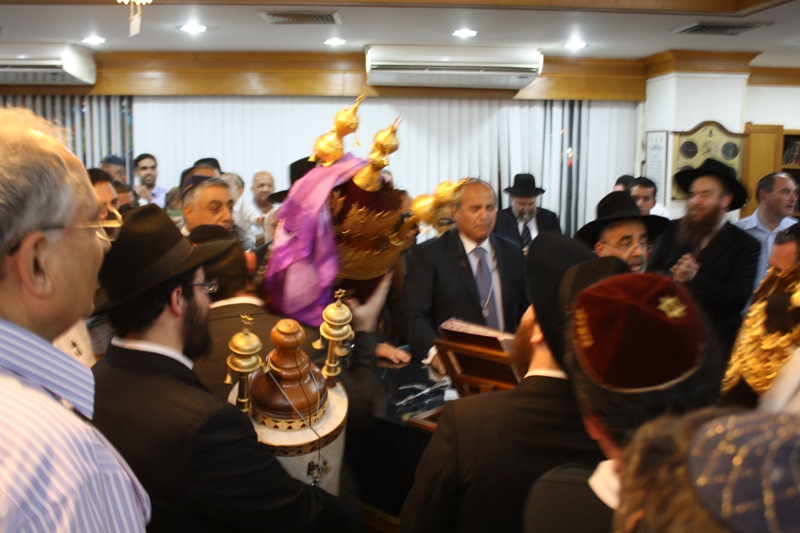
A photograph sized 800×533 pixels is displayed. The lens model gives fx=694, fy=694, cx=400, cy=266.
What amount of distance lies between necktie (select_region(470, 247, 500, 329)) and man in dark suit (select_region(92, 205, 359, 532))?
6.06ft

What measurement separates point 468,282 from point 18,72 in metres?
5.74

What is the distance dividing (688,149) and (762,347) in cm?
590

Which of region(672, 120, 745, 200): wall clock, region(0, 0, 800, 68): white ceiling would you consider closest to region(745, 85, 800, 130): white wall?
region(0, 0, 800, 68): white ceiling

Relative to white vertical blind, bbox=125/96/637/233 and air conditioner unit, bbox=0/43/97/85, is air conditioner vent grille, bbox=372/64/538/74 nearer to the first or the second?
white vertical blind, bbox=125/96/637/233

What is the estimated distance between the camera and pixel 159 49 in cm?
710

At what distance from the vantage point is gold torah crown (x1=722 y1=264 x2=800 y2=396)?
1.49 m

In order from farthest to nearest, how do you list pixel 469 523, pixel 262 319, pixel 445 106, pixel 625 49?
pixel 445 106 → pixel 625 49 → pixel 262 319 → pixel 469 523

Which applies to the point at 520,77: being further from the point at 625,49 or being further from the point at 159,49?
the point at 159,49

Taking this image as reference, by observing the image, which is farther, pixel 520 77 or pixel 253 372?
pixel 520 77

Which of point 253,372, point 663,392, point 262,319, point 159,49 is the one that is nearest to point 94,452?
point 663,392

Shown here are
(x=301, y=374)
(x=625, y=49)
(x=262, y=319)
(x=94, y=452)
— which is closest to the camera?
(x=94, y=452)

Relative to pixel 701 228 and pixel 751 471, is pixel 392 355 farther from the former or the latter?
pixel 751 471

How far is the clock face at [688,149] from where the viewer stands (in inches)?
271

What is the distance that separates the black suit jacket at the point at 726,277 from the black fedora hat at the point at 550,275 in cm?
193
